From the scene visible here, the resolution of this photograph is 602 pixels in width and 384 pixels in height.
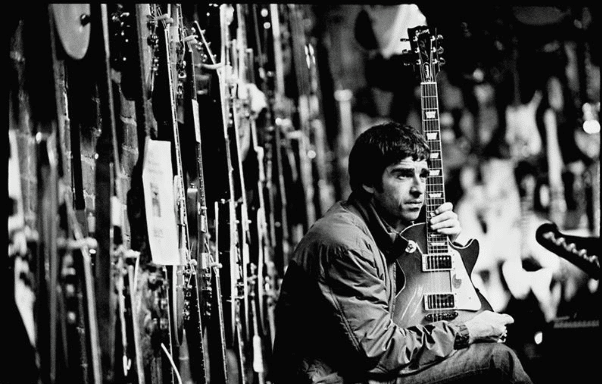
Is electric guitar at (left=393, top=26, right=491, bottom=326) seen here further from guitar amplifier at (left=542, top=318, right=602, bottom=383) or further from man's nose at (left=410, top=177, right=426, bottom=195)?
guitar amplifier at (left=542, top=318, right=602, bottom=383)

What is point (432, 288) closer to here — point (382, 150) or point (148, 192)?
point (382, 150)

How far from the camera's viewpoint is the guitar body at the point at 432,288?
3.71 meters

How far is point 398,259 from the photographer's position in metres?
3.80

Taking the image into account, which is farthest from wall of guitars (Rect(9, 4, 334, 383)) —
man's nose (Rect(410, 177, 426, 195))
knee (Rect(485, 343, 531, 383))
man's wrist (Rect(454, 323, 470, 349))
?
knee (Rect(485, 343, 531, 383))

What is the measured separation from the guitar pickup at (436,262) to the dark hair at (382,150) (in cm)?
34

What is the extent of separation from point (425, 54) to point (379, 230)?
860mm

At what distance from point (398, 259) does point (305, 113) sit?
4.22 m

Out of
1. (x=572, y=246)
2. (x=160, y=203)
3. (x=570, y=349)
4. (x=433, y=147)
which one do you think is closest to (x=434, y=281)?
(x=433, y=147)

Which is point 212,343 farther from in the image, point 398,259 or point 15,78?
point 15,78

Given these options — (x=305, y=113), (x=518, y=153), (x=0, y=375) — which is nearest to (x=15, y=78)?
(x=0, y=375)

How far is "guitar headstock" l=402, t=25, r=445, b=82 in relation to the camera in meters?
4.11

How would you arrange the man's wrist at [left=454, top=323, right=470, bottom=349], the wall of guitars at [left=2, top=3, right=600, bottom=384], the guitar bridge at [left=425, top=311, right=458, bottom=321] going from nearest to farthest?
the wall of guitars at [left=2, top=3, right=600, bottom=384] < the man's wrist at [left=454, top=323, right=470, bottom=349] < the guitar bridge at [left=425, top=311, right=458, bottom=321]

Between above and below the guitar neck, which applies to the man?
below

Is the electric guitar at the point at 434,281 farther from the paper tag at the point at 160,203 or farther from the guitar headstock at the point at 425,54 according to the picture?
the paper tag at the point at 160,203
